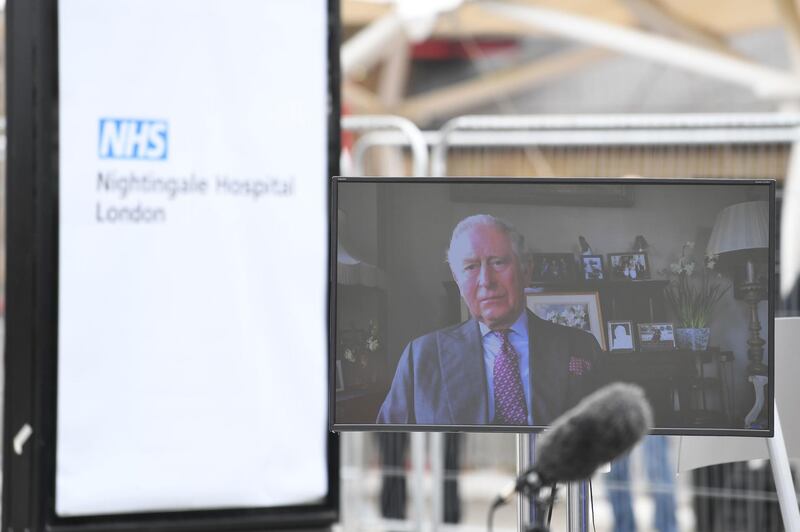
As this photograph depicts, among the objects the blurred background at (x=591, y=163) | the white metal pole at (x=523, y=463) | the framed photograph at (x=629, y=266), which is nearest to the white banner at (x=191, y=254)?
the blurred background at (x=591, y=163)

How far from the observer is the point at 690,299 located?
2.10 metres

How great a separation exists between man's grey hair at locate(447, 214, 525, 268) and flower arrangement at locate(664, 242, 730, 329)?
0.98ft

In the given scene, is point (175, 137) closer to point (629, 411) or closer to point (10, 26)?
point (10, 26)

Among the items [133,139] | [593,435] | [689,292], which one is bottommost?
[593,435]

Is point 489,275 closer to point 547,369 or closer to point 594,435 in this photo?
A: point 547,369

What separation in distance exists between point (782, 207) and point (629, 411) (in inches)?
161

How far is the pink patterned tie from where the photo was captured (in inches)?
82.0

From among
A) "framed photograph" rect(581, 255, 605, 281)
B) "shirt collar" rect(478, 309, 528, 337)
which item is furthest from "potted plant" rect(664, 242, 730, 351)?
"shirt collar" rect(478, 309, 528, 337)

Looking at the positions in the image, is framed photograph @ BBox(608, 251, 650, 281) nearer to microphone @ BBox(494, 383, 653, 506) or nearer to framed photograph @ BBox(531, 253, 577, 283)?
framed photograph @ BBox(531, 253, 577, 283)

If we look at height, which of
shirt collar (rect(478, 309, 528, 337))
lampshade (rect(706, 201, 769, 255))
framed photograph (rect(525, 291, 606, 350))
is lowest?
shirt collar (rect(478, 309, 528, 337))

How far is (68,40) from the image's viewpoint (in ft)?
10.6

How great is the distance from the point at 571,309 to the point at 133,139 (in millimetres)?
1697

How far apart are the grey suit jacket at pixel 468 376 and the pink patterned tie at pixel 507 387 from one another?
0.02m

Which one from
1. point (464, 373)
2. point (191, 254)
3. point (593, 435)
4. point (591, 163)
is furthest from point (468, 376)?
point (591, 163)
